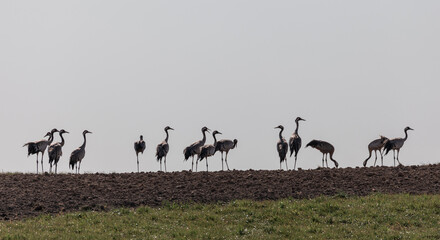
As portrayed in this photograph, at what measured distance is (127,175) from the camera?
1236 inches

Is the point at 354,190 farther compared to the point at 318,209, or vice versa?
the point at 354,190

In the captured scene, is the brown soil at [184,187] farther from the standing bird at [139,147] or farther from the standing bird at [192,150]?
the standing bird at [139,147]

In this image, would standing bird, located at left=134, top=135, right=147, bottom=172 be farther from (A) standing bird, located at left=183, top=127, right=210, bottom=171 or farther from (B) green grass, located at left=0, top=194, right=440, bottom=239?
(B) green grass, located at left=0, top=194, right=440, bottom=239

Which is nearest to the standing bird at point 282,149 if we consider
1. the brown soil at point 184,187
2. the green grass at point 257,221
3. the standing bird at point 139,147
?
the brown soil at point 184,187

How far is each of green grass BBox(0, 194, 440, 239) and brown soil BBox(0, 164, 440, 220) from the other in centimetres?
115

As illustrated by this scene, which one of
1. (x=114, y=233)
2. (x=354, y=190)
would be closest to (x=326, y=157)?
(x=354, y=190)

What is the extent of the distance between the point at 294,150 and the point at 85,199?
707 inches

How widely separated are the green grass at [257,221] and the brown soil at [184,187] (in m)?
1.15

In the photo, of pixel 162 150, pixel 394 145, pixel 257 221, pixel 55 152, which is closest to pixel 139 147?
pixel 162 150

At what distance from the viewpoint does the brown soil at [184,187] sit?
25.4m

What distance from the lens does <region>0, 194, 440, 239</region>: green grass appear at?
2139cm

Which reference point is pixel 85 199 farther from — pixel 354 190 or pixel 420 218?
pixel 420 218

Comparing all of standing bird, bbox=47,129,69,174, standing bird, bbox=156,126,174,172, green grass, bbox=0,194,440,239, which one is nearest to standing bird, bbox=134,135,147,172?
standing bird, bbox=156,126,174,172

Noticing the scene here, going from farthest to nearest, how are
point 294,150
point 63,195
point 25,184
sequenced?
1. point 294,150
2. point 25,184
3. point 63,195
